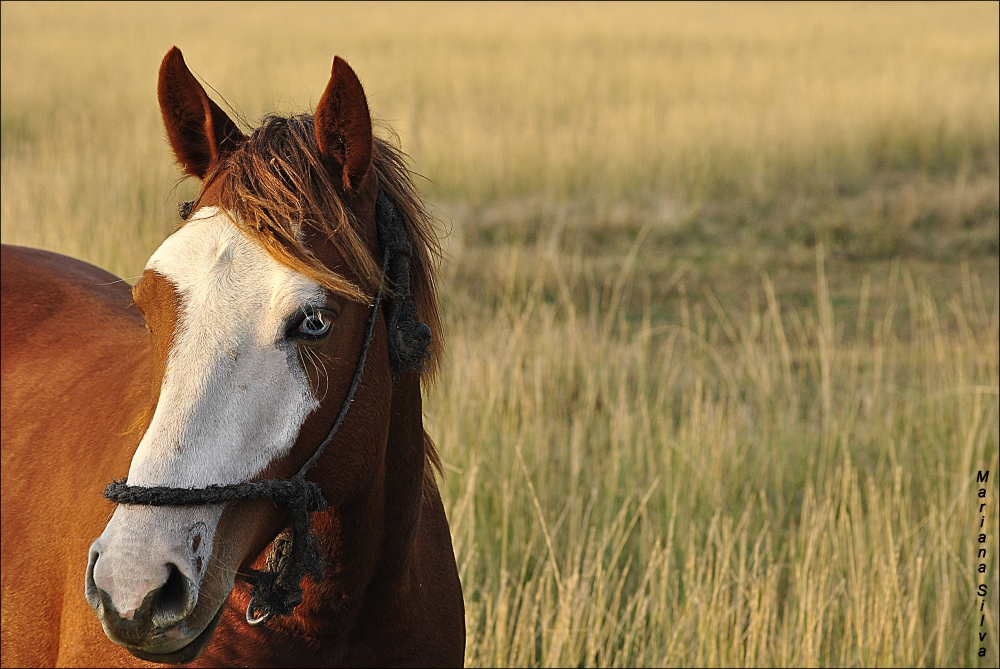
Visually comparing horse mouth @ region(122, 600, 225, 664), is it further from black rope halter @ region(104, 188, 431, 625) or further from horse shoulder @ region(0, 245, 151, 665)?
horse shoulder @ region(0, 245, 151, 665)

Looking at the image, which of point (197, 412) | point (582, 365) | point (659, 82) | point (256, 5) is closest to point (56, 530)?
point (197, 412)

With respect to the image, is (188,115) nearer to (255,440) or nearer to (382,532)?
(255,440)

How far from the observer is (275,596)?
4.38ft

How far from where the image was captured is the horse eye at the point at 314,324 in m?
1.23

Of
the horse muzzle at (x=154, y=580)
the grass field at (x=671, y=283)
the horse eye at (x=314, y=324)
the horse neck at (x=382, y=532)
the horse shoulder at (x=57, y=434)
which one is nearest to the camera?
the horse muzzle at (x=154, y=580)

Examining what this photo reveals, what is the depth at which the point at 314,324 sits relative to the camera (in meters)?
1.25

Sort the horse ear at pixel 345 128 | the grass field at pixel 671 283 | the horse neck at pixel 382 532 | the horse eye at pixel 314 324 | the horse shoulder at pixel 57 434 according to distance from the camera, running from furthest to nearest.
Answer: the grass field at pixel 671 283
the horse shoulder at pixel 57 434
the horse neck at pixel 382 532
the horse ear at pixel 345 128
the horse eye at pixel 314 324

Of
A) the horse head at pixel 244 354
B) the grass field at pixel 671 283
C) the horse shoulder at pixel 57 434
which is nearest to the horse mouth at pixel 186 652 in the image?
the horse head at pixel 244 354

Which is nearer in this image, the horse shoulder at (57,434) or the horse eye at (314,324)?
the horse eye at (314,324)

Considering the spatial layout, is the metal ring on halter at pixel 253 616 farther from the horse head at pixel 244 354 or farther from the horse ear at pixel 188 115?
the horse ear at pixel 188 115

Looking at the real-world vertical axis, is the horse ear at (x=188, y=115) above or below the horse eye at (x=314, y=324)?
above

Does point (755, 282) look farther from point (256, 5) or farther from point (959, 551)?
point (256, 5)

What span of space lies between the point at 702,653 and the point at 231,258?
190cm

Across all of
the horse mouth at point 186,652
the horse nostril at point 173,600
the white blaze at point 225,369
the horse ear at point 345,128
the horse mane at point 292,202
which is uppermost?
the horse ear at point 345,128
